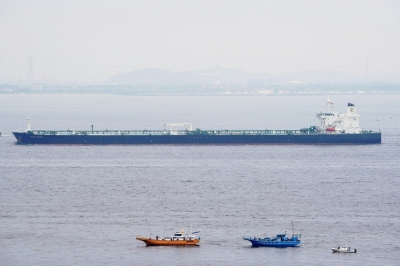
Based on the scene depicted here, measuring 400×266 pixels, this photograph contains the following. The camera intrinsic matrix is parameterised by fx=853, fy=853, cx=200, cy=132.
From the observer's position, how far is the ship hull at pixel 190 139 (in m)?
85.0

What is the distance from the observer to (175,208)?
47.2 m

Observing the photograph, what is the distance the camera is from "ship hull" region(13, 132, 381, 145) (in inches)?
3346

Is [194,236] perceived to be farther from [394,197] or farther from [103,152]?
[103,152]

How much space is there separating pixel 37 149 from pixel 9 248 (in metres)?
43.6

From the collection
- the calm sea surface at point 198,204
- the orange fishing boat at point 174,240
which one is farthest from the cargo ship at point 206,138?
the orange fishing boat at point 174,240

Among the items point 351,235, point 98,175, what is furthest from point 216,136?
point 351,235

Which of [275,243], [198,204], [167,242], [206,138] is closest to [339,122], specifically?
[206,138]

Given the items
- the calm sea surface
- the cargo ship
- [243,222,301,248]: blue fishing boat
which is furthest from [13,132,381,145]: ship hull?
[243,222,301,248]: blue fishing boat

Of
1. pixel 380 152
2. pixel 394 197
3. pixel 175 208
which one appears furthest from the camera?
pixel 380 152

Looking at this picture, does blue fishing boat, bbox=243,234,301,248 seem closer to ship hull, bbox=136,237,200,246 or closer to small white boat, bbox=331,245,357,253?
small white boat, bbox=331,245,357,253

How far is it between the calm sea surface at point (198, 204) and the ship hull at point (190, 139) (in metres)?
5.26

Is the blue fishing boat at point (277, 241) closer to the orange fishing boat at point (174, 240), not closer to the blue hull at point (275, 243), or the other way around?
the blue hull at point (275, 243)

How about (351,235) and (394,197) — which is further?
(394,197)

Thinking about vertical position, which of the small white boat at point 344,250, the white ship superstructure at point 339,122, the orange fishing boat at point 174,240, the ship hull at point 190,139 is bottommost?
the small white boat at point 344,250
